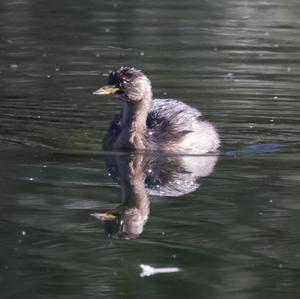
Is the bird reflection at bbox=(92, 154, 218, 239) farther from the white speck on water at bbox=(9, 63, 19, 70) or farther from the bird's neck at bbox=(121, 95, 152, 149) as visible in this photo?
the white speck on water at bbox=(9, 63, 19, 70)

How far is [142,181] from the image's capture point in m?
10.0

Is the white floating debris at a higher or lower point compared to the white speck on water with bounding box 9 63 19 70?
higher

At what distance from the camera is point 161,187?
982 centimetres

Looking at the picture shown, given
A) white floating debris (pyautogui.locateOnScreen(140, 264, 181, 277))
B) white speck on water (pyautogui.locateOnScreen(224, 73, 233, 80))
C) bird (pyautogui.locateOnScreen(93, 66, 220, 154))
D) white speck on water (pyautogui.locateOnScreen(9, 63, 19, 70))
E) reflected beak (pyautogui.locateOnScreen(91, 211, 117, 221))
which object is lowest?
white speck on water (pyautogui.locateOnScreen(9, 63, 19, 70))

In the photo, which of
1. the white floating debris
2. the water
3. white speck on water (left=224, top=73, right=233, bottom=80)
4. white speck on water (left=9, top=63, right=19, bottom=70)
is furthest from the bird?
white speck on water (left=9, top=63, right=19, bottom=70)

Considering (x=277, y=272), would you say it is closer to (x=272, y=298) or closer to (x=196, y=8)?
(x=272, y=298)

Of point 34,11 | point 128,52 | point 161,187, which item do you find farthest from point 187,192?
point 34,11

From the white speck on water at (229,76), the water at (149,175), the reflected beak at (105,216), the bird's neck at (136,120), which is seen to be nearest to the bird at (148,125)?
the bird's neck at (136,120)

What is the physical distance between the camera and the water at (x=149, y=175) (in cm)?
747

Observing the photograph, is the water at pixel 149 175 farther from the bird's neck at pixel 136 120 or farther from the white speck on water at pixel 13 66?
the bird's neck at pixel 136 120

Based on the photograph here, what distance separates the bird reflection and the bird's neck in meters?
0.26

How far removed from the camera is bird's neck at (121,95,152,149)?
447 inches

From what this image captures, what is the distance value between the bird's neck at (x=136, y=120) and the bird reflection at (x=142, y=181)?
264 mm

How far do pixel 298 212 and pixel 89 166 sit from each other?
90.2 inches
